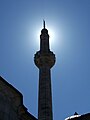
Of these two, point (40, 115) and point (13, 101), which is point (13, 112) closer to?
point (13, 101)

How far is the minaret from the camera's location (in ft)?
49.8

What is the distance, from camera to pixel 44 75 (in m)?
17.0

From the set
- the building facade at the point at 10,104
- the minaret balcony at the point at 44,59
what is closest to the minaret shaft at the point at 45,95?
the minaret balcony at the point at 44,59

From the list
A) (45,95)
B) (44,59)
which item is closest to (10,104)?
(45,95)

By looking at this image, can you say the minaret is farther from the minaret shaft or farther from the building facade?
the building facade

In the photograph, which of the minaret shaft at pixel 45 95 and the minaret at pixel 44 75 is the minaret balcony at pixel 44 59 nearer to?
the minaret at pixel 44 75

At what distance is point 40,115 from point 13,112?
2.27 meters

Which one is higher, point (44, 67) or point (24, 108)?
point (44, 67)

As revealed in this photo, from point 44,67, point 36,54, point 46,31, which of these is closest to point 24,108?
point 44,67

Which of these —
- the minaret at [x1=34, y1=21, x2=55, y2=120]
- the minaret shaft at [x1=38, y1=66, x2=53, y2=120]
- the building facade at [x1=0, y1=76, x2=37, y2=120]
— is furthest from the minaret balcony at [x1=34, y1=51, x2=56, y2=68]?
the building facade at [x1=0, y1=76, x2=37, y2=120]

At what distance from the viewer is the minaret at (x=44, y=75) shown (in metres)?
15.2

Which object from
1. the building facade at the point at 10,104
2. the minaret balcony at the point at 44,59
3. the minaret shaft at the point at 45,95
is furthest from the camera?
the minaret balcony at the point at 44,59

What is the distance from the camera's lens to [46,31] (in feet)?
63.9

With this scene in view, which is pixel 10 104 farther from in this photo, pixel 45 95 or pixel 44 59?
pixel 44 59
